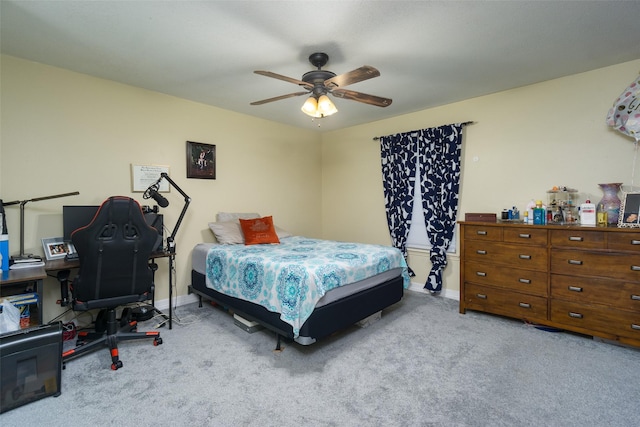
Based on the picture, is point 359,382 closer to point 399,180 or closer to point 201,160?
point 399,180

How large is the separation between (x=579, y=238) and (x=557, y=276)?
1.28 feet

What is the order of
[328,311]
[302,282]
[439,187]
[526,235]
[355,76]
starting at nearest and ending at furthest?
[355,76]
[302,282]
[328,311]
[526,235]
[439,187]

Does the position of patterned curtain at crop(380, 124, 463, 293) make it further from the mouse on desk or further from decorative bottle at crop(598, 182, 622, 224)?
the mouse on desk

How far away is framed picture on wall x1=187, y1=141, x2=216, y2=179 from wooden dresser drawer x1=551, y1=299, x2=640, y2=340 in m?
4.03

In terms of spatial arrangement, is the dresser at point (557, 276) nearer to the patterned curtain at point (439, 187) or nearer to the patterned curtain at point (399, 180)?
the patterned curtain at point (439, 187)

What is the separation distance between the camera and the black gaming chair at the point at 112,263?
81.7 inches

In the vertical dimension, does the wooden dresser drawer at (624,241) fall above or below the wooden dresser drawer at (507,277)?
above

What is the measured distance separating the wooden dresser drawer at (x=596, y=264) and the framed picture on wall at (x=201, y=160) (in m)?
3.89

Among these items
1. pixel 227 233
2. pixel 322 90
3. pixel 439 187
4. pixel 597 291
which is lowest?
pixel 597 291

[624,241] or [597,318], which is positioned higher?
[624,241]

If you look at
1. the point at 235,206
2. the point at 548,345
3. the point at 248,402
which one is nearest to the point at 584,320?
the point at 548,345

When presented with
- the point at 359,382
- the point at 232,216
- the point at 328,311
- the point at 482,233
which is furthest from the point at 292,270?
the point at 482,233

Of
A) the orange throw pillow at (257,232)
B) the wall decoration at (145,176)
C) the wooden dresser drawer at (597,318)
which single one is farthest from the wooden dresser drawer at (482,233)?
the wall decoration at (145,176)

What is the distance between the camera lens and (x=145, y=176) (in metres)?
3.28
